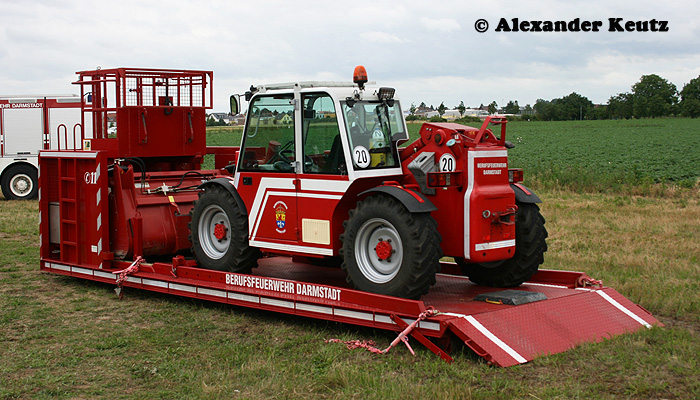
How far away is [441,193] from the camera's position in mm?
7082

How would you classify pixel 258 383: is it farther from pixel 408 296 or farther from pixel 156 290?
pixel 156 290

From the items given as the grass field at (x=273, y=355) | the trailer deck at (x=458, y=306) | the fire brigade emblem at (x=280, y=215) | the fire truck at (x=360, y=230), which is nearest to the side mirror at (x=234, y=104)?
the fire truck at (x=360, y=230)

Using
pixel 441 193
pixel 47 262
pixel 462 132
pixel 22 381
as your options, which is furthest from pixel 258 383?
pixel 47 262

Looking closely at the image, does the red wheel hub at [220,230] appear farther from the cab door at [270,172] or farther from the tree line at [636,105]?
the tree line at [636,105]

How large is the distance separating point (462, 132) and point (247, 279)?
2777mm

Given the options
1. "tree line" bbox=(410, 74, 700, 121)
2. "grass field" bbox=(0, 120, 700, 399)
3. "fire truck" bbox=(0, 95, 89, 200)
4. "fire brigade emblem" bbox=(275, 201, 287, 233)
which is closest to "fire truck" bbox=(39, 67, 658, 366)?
"fire brigade emblem" bbox=(275, 201, 287, 233)

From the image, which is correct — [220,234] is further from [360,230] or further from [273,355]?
[273,355]

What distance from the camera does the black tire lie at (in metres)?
20.0

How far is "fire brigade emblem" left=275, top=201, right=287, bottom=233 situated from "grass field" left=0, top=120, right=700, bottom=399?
1.02 meters

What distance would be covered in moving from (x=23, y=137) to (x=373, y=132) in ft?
52.2

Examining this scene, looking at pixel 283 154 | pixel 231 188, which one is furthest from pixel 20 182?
pixel 283 154

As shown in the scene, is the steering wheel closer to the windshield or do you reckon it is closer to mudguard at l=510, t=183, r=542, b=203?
the windshield

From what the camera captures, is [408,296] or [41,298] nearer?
[408,296]

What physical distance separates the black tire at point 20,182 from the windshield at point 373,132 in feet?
51.3
